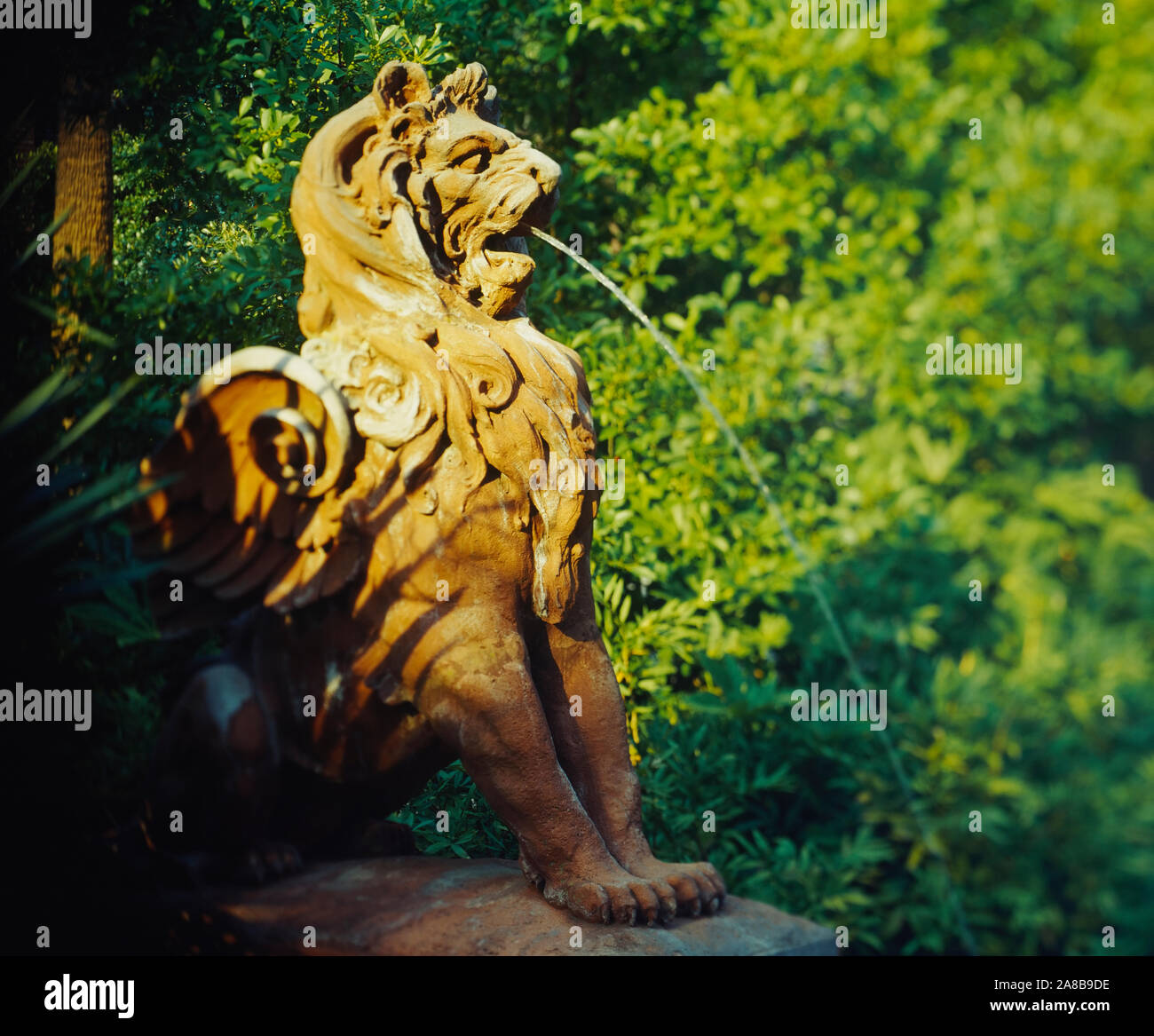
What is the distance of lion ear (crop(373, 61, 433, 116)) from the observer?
114 inches

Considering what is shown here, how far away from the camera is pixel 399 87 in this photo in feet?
9.62

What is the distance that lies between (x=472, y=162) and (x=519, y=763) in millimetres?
1471

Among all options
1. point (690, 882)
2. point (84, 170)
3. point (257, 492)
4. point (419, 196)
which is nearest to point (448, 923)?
point (690, 882)

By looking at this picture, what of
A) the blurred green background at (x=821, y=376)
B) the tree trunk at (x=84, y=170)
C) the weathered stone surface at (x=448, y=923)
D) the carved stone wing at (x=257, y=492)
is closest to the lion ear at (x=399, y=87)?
Answer: the carved stone wing at (x=257, y=492)

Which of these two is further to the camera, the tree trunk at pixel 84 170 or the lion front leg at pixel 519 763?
the tree trunk at pixel 84 170

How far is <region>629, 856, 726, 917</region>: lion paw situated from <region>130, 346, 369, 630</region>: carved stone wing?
997 millimetres

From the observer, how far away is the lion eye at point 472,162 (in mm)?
2955

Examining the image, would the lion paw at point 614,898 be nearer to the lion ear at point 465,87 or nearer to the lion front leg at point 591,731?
the lion front leg at point 591,731

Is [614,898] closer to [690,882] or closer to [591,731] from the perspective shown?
[690,882]

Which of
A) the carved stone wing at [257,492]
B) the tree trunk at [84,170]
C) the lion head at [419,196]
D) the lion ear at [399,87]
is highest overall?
the tree trunk at [84,170]

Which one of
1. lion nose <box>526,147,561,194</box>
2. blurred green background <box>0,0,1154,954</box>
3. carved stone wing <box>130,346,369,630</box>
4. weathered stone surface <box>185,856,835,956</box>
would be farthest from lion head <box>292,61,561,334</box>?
blurred green background <box>0,0,1154,954</box>

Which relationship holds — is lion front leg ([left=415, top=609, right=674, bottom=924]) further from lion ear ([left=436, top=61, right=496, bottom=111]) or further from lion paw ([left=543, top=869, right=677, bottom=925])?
lion ear ([left=436, top=61, right=496, bottom=111])

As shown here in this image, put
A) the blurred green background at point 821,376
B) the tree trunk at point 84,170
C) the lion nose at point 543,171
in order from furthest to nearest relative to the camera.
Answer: the blurred green background at point 821,376 < the tree trunk at point 84,170 < the lion nose at point 543,171

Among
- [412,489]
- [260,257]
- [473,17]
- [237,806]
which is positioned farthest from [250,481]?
[473,17]
